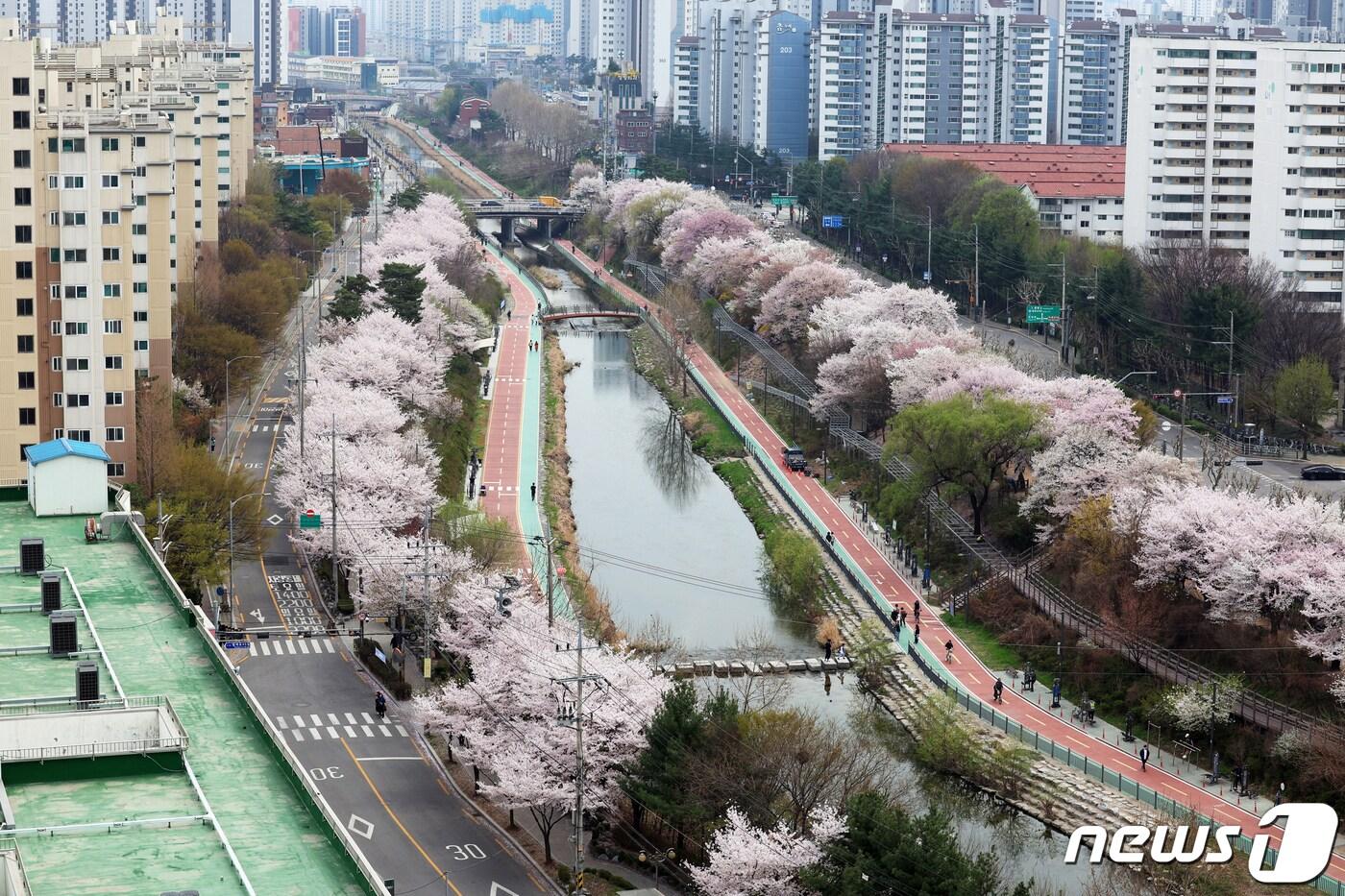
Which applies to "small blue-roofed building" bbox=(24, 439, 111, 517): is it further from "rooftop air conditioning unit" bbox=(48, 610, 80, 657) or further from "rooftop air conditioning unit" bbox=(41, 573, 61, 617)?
"rooftop air conditioning unit" bbox=(48, 610, 80, 657)

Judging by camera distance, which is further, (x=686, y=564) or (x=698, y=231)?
(x=698, y=231)

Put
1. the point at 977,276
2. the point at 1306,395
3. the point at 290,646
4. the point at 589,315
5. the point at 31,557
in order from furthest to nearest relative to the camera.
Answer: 1. the point at 589,315
2. the point at 977,276
3. the point at 1306,395
4. the point at 290,646
5. the point at 31,557

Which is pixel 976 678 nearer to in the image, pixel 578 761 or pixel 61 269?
pixel 578 761

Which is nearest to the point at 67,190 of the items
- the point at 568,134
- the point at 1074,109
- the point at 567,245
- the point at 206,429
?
the point at 206,429

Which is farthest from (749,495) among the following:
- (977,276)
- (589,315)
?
(589,315)

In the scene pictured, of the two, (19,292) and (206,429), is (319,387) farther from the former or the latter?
(19,292)

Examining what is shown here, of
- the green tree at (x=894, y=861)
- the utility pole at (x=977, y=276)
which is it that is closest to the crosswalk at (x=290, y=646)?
the green tree at (x=894, y=861)
